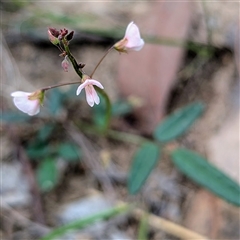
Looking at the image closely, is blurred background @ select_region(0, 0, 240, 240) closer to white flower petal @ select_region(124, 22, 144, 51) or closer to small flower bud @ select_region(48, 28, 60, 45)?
white flower petal @ select_region(124, 22, 144, 51)

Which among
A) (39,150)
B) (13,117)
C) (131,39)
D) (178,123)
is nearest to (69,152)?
(39,150)

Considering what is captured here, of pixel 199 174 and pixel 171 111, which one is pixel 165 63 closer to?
pixel 171 111

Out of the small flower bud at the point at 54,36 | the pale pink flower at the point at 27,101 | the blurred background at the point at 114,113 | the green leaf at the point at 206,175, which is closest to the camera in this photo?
the small flower bud at the point at 54,36

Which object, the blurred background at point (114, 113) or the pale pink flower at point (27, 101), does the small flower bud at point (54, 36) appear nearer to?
the pale pink flower at point (27, 101)

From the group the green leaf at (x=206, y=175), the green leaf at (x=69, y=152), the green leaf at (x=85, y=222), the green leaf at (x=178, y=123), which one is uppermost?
the green leaf at (x=178, y=123)

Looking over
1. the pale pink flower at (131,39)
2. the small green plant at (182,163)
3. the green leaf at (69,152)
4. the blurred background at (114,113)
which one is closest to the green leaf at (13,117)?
the blurred background at (114,113)

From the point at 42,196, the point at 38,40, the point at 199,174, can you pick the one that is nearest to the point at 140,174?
the point at 199,174

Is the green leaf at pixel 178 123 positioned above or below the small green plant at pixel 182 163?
above
